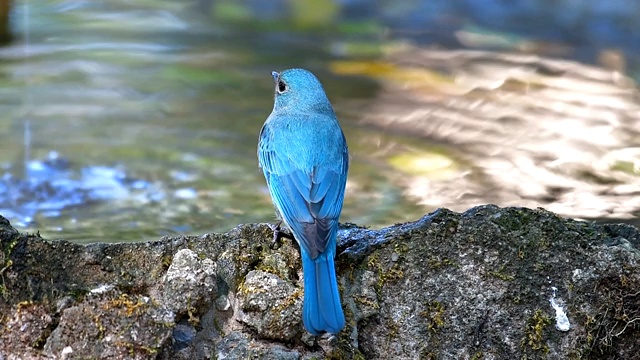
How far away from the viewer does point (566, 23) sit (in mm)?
10445

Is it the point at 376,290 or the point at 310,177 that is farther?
the point at 310,177

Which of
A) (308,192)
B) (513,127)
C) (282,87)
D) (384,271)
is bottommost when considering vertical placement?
(513,127)

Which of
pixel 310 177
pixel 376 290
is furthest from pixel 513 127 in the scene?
pixel 376 290

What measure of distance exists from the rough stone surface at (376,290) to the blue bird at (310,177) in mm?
126

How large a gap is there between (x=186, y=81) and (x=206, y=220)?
3178 millimetres

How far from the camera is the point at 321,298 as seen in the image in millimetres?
3029

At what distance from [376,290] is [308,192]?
53cm

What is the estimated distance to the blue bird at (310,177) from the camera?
10.1ft

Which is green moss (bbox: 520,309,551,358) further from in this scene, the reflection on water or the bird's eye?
the reflection on water

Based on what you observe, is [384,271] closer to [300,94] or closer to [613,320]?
[613,320]

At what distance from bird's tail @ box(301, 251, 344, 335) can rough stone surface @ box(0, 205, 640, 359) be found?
0.34 ft

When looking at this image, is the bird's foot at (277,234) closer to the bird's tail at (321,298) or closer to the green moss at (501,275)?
the bird's tail at (321,298)

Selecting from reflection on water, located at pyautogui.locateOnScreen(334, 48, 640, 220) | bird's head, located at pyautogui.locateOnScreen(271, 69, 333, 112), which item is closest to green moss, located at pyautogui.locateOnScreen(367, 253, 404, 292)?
bird's head, located at pyautogui.locateOnScreen(271, 69, 333, 112)

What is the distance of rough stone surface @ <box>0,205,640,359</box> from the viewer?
306cm
